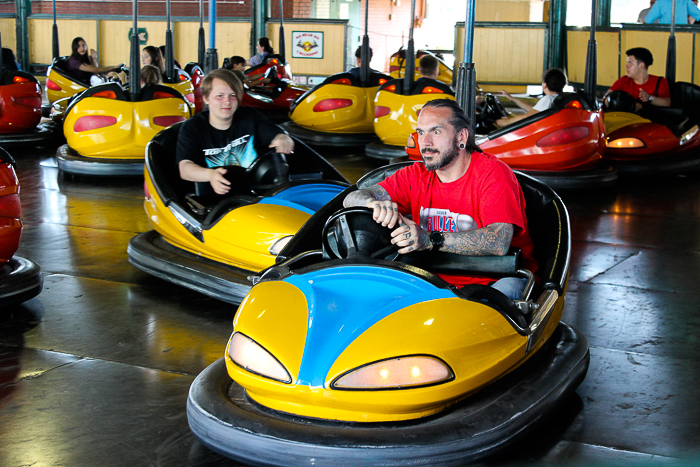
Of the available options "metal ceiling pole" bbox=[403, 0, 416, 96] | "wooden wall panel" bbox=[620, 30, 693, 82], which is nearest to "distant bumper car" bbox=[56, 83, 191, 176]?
"metal ceiling pole" bbox=[403, 0, 416, 96]

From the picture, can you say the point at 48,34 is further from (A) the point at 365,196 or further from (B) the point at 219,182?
(A) the point at 365,196

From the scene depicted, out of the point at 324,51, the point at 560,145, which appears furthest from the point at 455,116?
the point at 324,51

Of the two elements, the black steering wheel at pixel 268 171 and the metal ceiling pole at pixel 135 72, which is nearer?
the black steering wheel at pixel 268 171

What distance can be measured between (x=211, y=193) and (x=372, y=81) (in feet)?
9.78

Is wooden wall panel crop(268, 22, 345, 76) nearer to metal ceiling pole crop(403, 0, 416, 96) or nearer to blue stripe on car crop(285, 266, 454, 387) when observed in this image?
metal ceiling pole crop(403, 0, 416, 96)

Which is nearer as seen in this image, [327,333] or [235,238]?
[327,333]

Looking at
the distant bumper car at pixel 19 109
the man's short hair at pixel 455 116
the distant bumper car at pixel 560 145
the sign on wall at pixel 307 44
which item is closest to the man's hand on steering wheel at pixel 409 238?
the man's short hair at pixel 455 116

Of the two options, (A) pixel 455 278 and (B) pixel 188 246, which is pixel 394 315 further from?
(B) pixel 188 246

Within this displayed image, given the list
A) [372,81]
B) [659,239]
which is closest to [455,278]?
[659,239]

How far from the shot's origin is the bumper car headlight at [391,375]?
1269 millimetres

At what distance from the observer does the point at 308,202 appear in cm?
249

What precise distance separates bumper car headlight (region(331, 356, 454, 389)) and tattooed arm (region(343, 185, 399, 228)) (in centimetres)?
36

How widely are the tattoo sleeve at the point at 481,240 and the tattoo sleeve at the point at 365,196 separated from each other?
0.22m

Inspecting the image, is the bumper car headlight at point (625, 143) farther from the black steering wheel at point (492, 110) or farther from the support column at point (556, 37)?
the support column at point (556, 37)
